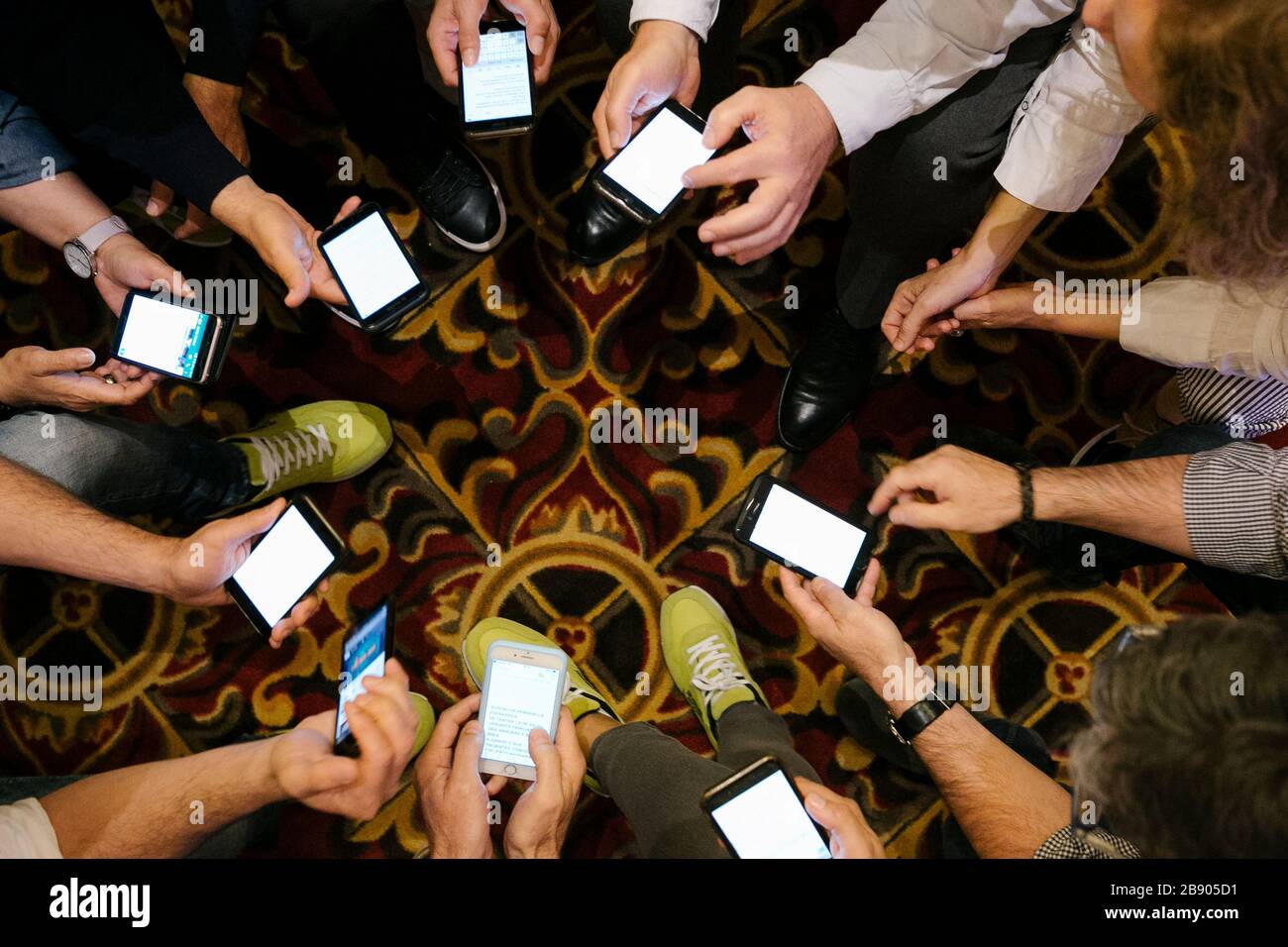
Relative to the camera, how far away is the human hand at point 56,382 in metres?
1.38

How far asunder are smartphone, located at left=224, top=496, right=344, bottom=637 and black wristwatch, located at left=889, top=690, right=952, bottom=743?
100 centimetres

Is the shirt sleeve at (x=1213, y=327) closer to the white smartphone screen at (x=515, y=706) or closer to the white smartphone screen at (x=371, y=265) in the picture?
the white smartphone screen at (x=515, y=706)

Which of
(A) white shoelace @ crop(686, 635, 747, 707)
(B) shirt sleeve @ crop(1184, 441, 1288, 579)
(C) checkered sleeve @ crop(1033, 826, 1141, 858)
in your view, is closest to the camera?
(C) checkered sleeve @ crop(1033, 826, 1141, 858)

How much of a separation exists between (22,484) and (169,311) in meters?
0.38

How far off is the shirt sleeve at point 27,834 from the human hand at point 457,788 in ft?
1.74

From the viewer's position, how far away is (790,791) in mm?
1298

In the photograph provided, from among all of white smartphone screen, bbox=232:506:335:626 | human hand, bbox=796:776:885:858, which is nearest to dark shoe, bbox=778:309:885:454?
human hand, bbox=796:776:885:858

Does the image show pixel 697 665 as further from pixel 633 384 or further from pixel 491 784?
pixel 633 384

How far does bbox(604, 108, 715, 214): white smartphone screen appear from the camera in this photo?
144 centimetres

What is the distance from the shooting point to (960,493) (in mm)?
1351

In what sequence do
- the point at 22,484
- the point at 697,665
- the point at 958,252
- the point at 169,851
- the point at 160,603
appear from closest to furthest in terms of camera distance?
the point at 169,851 → the point at 22,484 → the point at 958,252 → the point at 697,665 → the point at 160,603

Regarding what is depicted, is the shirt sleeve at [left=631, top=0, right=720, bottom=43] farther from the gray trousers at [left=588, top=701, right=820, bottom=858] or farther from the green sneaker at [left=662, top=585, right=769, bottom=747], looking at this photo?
the gray trousers at [left=588, top=701, right=820, bottom=858]

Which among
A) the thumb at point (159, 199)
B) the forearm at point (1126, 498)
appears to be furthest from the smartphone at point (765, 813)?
the thumb at point (159, 199)

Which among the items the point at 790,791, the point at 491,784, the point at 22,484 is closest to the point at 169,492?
Answer: the point at 22,484
